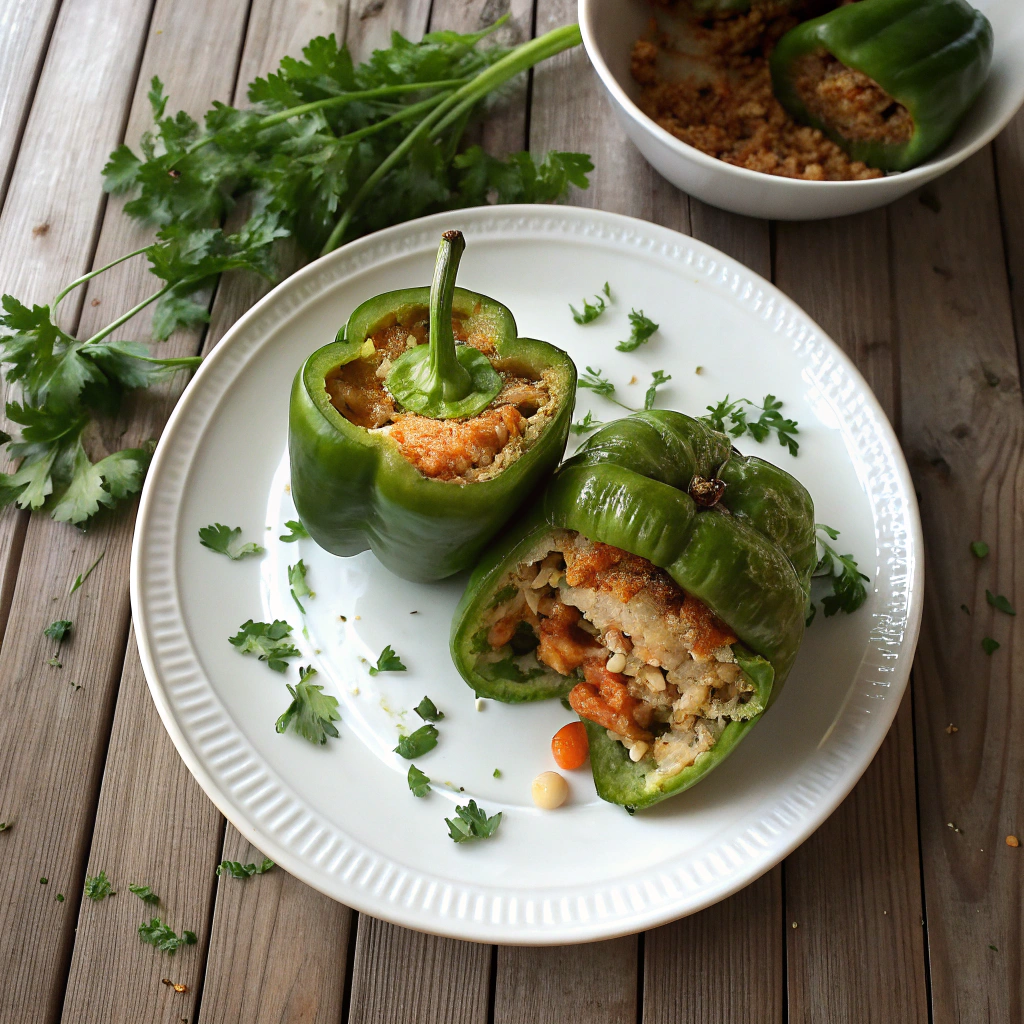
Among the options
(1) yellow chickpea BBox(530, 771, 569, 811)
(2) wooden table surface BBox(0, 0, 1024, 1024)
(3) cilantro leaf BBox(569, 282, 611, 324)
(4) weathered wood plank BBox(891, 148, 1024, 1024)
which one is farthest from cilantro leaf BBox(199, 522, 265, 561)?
(4) weathered wood plank BBox(891, 148, 1024, 1024)

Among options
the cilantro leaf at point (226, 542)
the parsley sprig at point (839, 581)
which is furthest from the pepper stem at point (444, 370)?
the parsley sprig at point (839, 581)

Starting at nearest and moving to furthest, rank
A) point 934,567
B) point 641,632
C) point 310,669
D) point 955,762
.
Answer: point 641,632
point 310,669
point 955,762
point 934,567

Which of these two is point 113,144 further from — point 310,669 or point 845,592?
point 845,592

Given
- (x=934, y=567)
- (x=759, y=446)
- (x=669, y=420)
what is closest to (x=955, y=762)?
(x=934, y=567)

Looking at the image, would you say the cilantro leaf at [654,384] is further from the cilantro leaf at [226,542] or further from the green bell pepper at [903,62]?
the cilantro leaf at [226,542]

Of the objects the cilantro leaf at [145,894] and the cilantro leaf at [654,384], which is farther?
the cilantro leaf at [654,384]

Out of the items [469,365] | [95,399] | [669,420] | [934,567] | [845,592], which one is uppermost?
[469,365]

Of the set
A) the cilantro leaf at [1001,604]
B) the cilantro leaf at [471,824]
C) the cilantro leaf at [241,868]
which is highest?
the cilantro leaf at [471,824]
